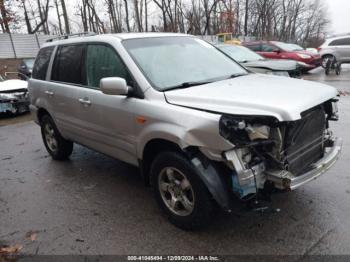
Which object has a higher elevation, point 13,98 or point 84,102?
point 84,102

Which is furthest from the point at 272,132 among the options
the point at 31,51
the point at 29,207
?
the point at 31,51

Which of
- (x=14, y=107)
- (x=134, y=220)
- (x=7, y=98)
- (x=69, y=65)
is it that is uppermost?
(x=69, y=65)

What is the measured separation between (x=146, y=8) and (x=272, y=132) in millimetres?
38245

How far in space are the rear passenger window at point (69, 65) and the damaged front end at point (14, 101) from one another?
611 cm

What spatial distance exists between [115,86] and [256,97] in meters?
1.38

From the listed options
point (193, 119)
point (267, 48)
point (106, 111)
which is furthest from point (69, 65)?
point (267, 48)

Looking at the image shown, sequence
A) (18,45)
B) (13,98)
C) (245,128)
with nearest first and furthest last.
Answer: (245,128), (13,98), (18,45)

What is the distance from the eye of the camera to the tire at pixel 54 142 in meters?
5.80

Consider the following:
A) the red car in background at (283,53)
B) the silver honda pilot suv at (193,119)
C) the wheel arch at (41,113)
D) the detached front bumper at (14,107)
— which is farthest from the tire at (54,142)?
the red car in background at (283,53)

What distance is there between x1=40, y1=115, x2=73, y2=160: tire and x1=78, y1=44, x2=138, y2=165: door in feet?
3.80

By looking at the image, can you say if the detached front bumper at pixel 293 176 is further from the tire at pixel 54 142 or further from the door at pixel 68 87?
the tire at pixel 54 142

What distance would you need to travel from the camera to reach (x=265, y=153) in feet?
10.1

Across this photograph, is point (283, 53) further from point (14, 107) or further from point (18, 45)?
point (18, 45)

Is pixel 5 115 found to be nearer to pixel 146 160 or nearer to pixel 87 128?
pixel 87 128
